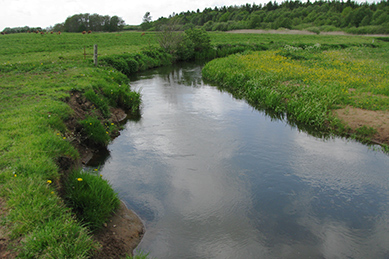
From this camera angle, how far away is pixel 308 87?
14.9 metres

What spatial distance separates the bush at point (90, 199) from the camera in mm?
5398

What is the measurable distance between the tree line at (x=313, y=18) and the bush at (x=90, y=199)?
7283 cm

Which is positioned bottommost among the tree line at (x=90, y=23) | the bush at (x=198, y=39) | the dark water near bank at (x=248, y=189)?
the dark water near bank at (x=248, y=189)

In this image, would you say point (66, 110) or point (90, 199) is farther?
point (66, 110)

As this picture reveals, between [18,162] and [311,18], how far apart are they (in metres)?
111

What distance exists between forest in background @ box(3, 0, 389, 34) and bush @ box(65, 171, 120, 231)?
67.6m

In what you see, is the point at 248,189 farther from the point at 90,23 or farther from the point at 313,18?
the point at 313,18

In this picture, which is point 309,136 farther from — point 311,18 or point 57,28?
point 311,18

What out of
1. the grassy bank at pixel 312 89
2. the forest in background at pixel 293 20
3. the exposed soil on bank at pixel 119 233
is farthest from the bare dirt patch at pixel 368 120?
the forest in background at pixel 293 20

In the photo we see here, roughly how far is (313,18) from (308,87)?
98.3 metres

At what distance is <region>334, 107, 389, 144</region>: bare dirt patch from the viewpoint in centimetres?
1068

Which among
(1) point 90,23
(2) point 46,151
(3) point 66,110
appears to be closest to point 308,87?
(3) point 66,110

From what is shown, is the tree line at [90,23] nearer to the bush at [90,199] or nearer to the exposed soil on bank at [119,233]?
the exposed soil on bank at [119,233]

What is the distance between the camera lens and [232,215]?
6.66 m
